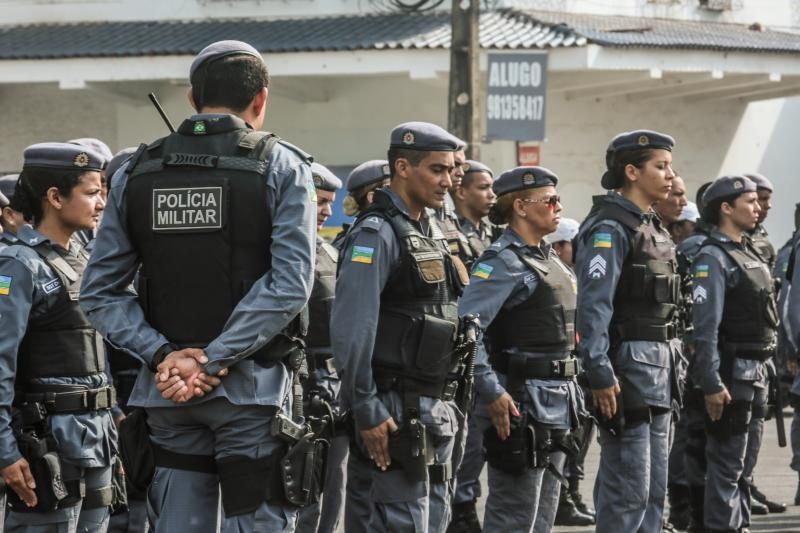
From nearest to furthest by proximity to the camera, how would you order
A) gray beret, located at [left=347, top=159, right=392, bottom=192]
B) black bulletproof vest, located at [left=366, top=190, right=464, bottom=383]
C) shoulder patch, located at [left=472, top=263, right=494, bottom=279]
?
black bulletproof vest, located at [left=366, top=190, right=464, bottom=383] < shoulder patch, located at [left=472, top=263, right=494, bottom=279] < gray beret, located at [left=347, top=159, right=392, bottom=192]

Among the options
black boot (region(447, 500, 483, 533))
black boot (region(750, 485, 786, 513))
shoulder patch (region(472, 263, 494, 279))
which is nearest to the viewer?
shoulder patch (region(472, 263, 494, 279))

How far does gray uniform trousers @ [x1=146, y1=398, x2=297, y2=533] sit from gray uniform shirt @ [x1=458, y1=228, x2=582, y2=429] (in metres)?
2.00

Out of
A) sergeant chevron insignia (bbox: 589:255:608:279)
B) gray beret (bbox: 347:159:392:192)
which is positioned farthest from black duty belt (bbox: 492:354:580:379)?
gray beret (bbox: 347:159:392:192)

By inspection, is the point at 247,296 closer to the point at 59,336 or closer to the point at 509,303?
the point at 59,336

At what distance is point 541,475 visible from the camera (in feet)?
21.1

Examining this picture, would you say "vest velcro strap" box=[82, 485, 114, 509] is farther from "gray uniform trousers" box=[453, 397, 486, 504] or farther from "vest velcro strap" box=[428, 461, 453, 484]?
"gray uniform trousers" box=[453, 397, 486, 504]

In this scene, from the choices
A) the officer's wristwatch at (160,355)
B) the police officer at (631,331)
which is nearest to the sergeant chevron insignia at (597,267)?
the police officer at (631,331)

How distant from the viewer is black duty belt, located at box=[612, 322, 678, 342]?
7047mm

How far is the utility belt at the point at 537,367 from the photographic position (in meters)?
6.49

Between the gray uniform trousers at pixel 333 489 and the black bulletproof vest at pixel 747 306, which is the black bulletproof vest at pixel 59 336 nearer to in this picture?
the gray uniform trousers at pixel 333 489

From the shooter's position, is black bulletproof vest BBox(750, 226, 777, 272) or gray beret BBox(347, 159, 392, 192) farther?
black bulletproof vest BBox(750, 226, 777, 272)

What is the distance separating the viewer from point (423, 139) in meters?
5.88

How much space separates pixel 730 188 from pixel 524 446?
2.78 m

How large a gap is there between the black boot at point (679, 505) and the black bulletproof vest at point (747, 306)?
1247 millimetres
